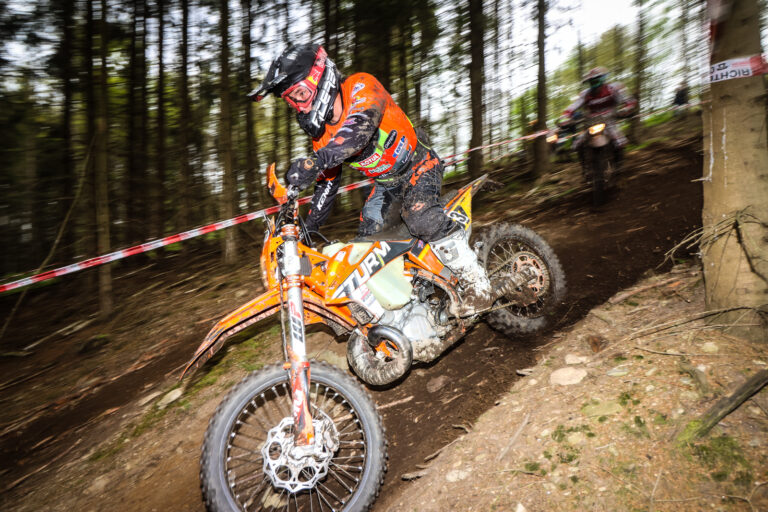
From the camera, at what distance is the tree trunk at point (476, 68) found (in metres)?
9.24

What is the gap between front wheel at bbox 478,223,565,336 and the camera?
400cm

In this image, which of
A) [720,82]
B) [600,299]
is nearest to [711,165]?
[720,82]

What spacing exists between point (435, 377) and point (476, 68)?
26.0ft

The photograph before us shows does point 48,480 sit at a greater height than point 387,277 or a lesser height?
lesser

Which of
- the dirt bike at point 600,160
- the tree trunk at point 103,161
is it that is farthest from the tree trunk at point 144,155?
the dirt bike at point 600,160

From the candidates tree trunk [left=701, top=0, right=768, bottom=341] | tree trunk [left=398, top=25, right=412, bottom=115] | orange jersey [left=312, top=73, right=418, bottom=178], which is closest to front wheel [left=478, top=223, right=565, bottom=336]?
orange jersey [left=312, top=73, right=418, bottom=178]

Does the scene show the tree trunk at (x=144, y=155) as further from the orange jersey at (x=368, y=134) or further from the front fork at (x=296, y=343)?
the front fork at (x=296, y=343)

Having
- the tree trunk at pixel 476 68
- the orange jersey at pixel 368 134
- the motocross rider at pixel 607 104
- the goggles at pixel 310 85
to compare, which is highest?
the tree trunk at pixel 476 68

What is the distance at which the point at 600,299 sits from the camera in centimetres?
420

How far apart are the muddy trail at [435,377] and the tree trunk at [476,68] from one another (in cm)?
387

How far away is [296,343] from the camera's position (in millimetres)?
2426

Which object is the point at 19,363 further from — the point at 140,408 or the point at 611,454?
the point at 611,454

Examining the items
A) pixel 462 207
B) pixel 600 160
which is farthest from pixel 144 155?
pixel 462 207

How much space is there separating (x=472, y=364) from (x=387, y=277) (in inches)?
51.7
